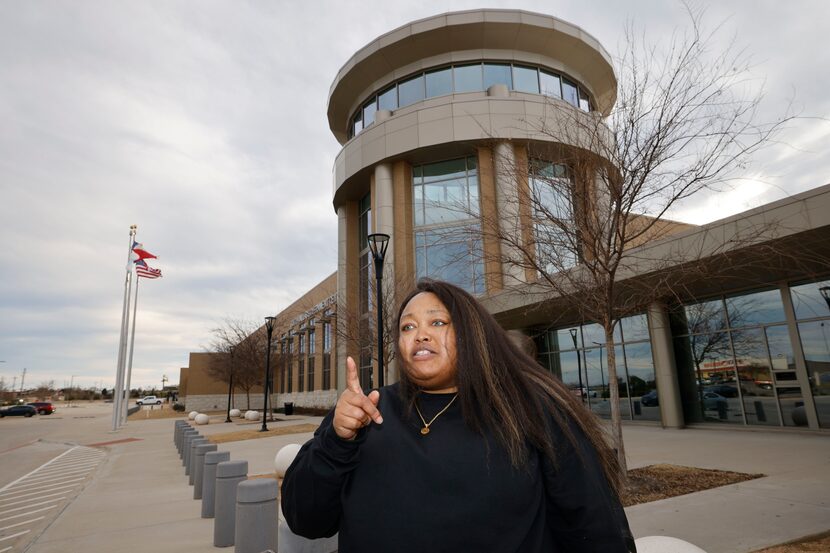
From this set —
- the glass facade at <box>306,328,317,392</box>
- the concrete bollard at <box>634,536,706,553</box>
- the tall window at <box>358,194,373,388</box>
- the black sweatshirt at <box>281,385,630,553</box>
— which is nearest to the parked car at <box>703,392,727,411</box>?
the concrete bollard at <box>634,536,706,553</box>

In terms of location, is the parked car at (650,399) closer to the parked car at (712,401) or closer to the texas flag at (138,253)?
the parked car at (712,401)

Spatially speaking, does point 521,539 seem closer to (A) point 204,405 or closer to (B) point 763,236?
(B) point 763,236

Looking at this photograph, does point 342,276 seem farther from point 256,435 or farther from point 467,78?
point 467,78

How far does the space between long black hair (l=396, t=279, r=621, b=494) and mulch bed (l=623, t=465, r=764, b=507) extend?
5142 mm

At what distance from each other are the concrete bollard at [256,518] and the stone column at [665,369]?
43.8 ft

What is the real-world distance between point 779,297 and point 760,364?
1940mm

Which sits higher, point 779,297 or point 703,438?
point 779,297

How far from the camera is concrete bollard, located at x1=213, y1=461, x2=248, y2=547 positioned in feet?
18.1

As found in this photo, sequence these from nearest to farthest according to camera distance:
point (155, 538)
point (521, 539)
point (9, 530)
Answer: point (521, 539) → point (155, 538) → point (9, 530)

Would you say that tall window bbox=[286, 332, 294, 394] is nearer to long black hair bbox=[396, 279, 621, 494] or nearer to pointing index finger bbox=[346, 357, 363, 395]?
long black hair bbox=[396, 279, 621, 494]

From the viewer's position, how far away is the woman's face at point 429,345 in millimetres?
2008

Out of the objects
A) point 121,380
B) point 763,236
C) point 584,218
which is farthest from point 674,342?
point 121,380

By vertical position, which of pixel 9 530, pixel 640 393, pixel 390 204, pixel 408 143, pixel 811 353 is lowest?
pixel 9 530

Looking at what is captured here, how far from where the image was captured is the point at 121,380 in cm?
2856
